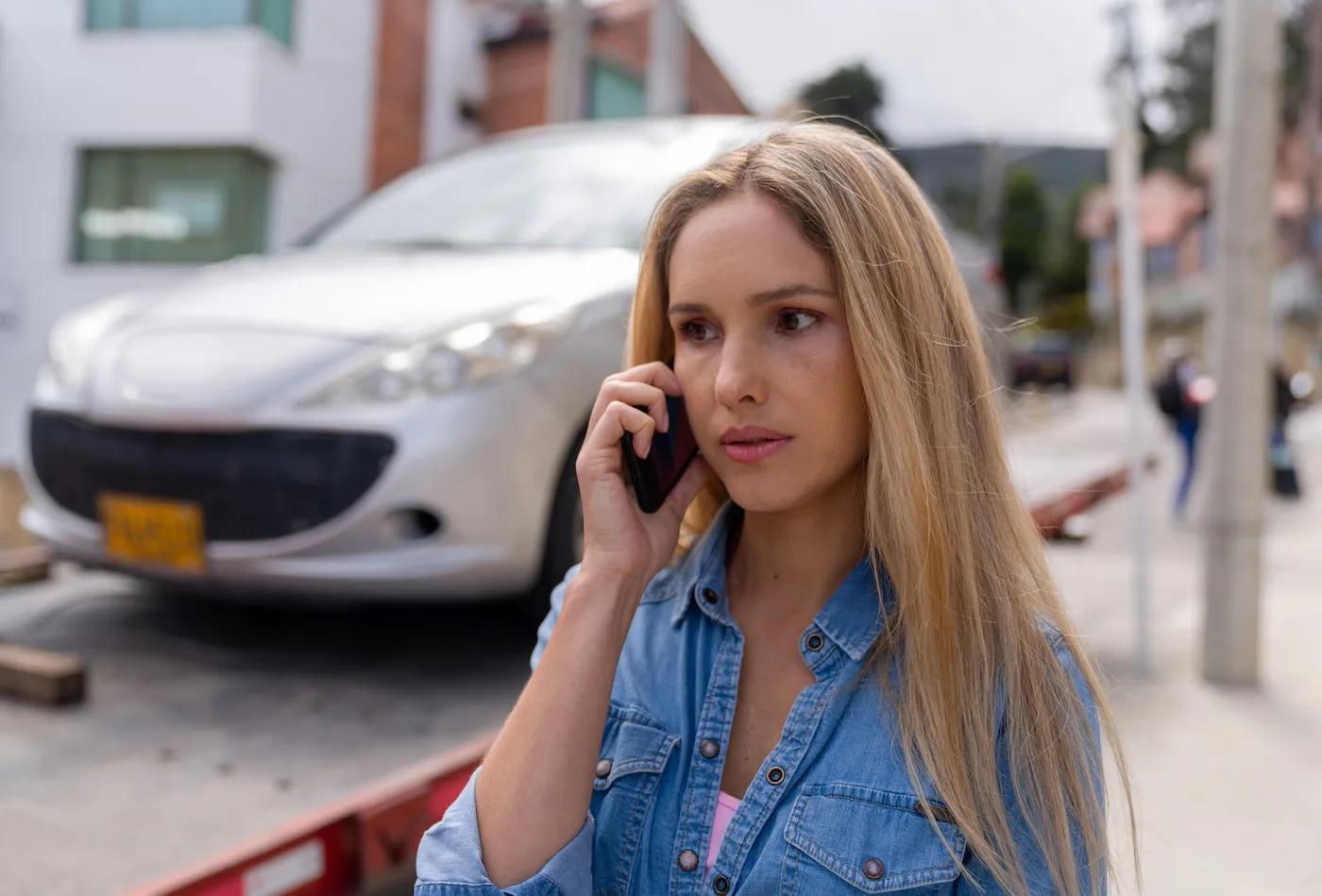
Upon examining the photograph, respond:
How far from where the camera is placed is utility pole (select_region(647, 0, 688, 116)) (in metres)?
7.66

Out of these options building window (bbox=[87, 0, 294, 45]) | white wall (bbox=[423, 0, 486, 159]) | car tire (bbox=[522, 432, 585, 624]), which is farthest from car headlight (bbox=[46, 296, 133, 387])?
white wall (bbox=[423, 0, 486, 159])

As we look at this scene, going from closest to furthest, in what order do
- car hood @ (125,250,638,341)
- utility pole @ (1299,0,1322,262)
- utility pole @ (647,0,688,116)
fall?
car hood @ (125,250,638,341) < utility pole @ (647,0,688,116) < utility pole @ (1299,0,1322,262)

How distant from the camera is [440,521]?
249 centimetres

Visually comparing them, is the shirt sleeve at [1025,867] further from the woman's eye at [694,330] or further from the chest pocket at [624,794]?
the woman's eye at [694,330]

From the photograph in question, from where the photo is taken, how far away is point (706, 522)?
153 centimetres

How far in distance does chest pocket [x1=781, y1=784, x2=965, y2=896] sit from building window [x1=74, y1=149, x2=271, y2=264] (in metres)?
11.2

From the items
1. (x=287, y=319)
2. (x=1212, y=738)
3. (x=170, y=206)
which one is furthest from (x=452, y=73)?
(x=1212, y=738)

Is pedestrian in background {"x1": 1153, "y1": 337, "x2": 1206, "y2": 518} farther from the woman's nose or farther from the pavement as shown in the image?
the woman's nose

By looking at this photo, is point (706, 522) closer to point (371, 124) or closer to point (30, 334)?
point (30, 334)

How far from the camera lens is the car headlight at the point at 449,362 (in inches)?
96.1

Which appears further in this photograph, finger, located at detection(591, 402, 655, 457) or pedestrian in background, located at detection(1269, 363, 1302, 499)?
pedestrian in background, located at detection(1269, 363, 1302, 499)

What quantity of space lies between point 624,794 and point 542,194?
2530mm

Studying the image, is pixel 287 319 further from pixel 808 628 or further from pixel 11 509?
pixel 11 509

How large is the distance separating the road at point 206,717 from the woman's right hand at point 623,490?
0.53 metres
